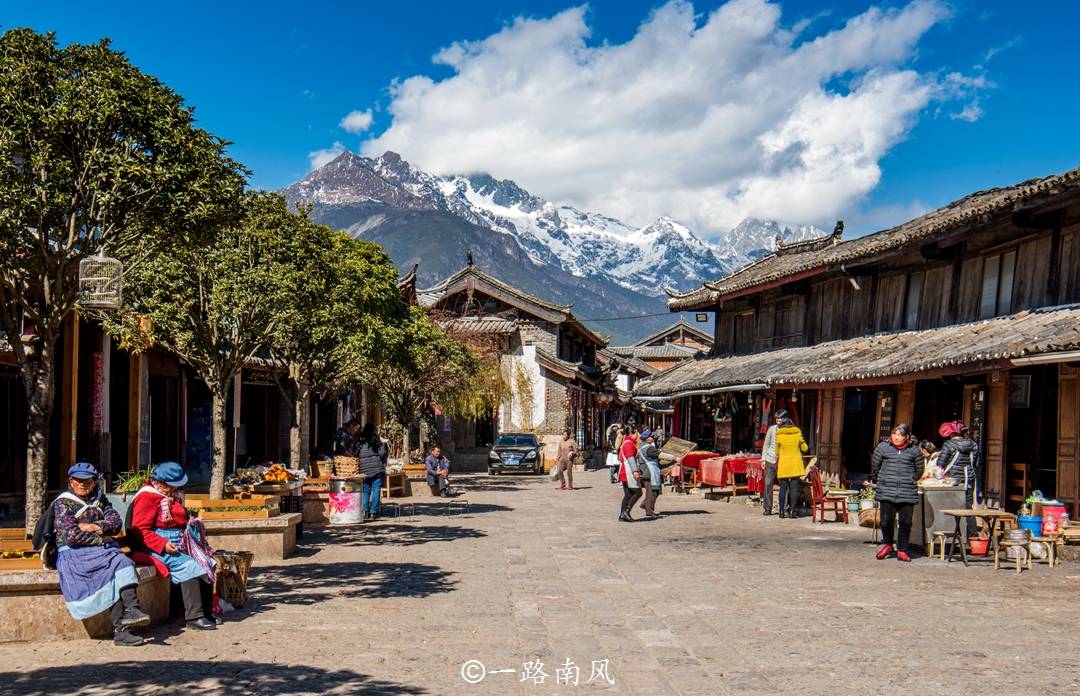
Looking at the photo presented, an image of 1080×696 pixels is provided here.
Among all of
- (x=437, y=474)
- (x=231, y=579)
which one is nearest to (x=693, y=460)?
(x=437, y=474)

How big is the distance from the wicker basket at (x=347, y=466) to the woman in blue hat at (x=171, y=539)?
812 cm

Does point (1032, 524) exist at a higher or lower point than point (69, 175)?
lower

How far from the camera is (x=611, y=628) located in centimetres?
798

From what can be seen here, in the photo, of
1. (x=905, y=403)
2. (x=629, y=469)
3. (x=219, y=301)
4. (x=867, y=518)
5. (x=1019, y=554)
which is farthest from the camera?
(x=905, y=403)

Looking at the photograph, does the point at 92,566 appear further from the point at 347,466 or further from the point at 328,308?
the point at 347,466

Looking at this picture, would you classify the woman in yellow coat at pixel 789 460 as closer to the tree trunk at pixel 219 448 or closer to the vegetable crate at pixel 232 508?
the vegetable crate at pixel 232 508

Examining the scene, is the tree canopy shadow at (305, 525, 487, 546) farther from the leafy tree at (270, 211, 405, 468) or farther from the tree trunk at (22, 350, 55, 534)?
the tree trunk at (22, 350, 55, 534)

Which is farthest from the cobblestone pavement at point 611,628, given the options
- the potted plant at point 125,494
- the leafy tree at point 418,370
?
the leafy tree at point 418,370

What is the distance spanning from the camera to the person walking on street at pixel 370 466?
15.9 m

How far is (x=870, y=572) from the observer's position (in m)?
11.0

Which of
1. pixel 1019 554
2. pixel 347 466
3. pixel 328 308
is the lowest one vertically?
pixel 1019 554

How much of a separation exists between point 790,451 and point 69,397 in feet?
39.1

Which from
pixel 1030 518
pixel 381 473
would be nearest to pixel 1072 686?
pixel 1030 518

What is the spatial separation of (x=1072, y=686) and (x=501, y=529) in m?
10.2
